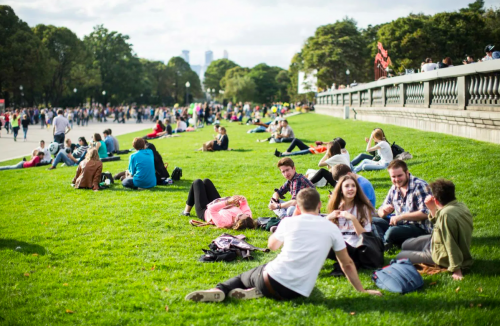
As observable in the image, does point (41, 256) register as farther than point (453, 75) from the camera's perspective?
No

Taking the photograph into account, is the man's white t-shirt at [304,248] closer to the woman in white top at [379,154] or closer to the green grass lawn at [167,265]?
the green grass lawn at [167,265]

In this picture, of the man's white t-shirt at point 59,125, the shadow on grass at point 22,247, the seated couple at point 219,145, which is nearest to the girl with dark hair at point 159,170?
the shadow on grass at point 22,247

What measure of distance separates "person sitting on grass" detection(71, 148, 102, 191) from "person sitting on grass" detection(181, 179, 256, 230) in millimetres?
4430

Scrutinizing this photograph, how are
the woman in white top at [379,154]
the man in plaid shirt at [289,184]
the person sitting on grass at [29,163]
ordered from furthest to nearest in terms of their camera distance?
the person sitting on grass at [29,163] → the woman in white top at [379,154] → the man in plaid shirt at [289,184]

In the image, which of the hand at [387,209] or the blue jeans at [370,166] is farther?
the blue jeans at [370,166]

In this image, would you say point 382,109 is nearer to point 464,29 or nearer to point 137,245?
point 137,245

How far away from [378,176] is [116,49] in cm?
8926

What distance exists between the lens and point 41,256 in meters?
7.04

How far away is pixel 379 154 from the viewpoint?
40.3 ft

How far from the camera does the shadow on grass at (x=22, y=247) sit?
288 inches

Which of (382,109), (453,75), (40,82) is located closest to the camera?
(453,75)

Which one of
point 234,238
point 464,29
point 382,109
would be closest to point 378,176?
point 234,238

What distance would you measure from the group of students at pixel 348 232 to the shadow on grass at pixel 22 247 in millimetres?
3175

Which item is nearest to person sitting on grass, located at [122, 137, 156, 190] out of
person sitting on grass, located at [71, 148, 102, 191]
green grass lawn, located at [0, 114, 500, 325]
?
green grass lawn, located at [0, 114, 500, 325]
